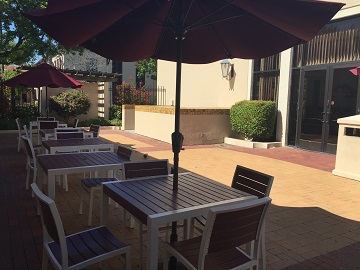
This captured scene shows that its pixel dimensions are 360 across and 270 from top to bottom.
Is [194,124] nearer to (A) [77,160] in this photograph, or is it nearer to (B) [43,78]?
(B) [43,78]

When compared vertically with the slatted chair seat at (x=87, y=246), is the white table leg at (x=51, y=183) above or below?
above

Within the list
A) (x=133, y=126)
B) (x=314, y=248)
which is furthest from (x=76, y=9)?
(x=133, y=126)

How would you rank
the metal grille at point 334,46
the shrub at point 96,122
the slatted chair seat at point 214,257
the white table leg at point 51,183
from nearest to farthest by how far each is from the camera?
1. the slatted chair seat at point 214,257
2. the white table leg at point 51,183
3. the metal grille at point 334,46
4. the shrub at point 96,122

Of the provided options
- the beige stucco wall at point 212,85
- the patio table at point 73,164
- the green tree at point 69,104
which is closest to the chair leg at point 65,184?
the patio table at point 73,164

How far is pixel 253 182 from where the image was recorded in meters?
3.12

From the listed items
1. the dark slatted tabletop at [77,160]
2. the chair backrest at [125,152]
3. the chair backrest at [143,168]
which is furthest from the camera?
the chair backrest at [125,152]

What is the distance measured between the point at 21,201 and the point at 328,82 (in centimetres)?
865

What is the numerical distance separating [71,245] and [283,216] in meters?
3.09

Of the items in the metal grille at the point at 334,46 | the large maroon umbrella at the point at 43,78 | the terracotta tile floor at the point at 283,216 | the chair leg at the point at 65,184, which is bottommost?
the terracotta tile floor at the point at 283,216

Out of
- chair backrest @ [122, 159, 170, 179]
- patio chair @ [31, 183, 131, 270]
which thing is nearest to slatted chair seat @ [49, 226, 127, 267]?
patio chair @ [31, 183, 131, 270]

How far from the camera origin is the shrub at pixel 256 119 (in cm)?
1067

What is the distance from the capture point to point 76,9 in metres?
2.17

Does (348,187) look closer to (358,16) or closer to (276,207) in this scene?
(276,207)

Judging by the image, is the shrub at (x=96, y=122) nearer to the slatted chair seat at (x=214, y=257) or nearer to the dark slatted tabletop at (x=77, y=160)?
the dark slatted tabletop at (x=77, y=160)
